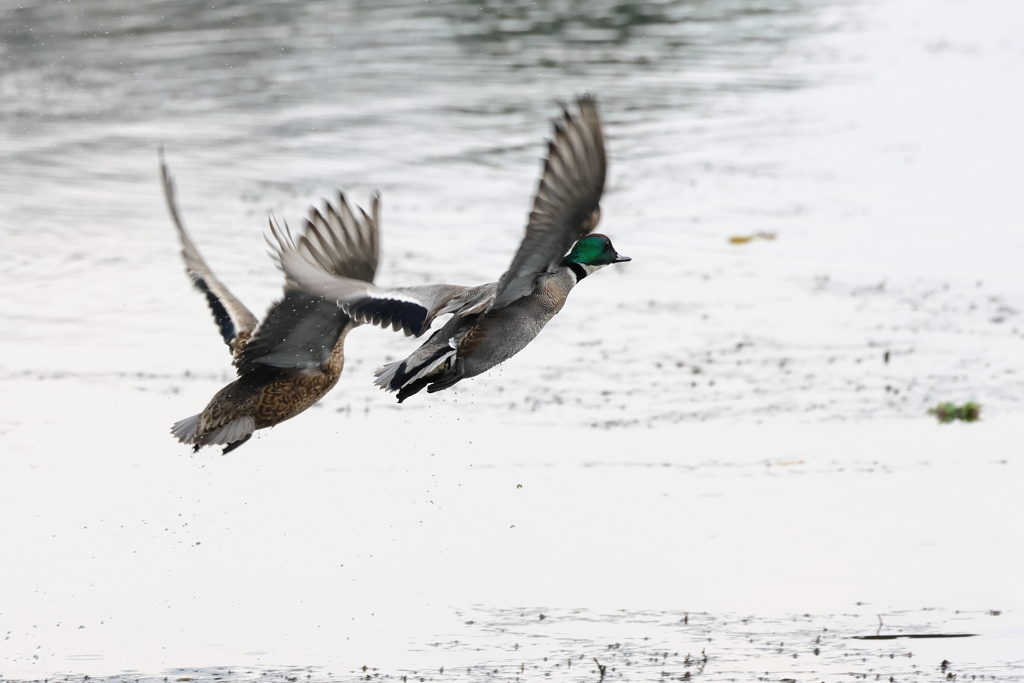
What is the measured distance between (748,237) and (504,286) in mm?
7925

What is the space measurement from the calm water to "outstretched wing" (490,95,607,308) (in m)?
1.87

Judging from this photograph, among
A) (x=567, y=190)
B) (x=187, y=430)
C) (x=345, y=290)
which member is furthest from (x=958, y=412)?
(x=345, y=290)

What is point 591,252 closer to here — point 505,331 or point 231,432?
point 505,331

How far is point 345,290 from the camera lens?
19.8 ft

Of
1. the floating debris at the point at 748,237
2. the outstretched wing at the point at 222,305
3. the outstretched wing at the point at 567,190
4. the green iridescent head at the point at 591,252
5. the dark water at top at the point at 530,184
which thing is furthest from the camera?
the floating debris at the point at 748,237

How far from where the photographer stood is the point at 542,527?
8.20 metres

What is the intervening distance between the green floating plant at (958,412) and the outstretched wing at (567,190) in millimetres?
4615

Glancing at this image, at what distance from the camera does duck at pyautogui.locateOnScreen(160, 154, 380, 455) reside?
21.1 feet

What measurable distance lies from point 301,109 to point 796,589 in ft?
44.0

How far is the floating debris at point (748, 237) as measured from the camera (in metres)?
13.8

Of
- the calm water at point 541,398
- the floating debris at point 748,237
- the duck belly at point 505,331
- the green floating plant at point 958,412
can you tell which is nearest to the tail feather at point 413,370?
the duck belly at point 505,331

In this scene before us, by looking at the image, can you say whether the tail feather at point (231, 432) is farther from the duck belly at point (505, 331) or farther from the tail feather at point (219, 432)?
the duck belly at point (505, 331)

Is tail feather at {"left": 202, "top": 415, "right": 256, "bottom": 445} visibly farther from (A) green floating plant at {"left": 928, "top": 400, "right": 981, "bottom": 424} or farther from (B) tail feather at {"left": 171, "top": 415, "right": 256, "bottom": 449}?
(A) green floating plant at {"left": 928, "top": 400, "right": 981, "bottom": 424}

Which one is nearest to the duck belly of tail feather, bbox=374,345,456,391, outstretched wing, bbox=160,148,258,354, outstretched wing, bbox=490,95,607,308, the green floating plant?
tail feather, bbox=374,345,456,391
